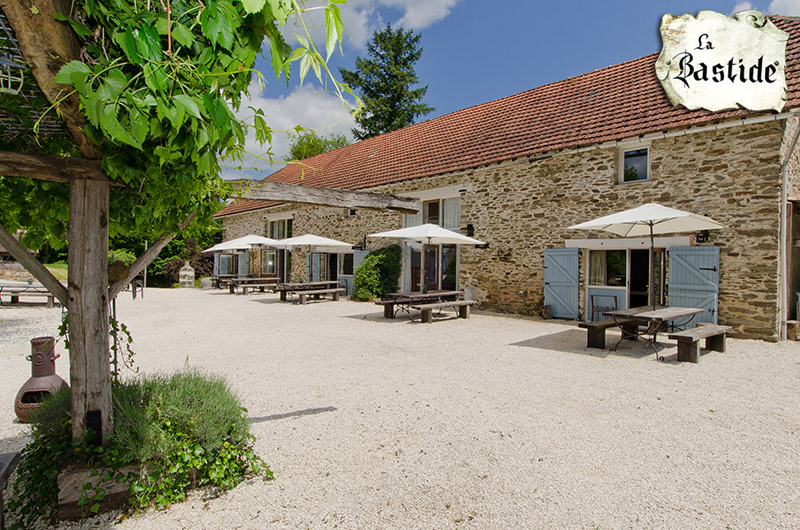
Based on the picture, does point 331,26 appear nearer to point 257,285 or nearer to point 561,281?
point 561,281

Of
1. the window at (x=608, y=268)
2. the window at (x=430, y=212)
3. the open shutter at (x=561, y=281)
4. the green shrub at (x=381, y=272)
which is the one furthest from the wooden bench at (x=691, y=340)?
the green shrub at (x=381, y=272)

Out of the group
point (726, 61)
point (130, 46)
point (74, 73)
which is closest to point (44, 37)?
point (74, 73)

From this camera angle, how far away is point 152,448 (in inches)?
97.6

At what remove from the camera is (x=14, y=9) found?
131cm

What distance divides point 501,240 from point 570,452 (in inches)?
334

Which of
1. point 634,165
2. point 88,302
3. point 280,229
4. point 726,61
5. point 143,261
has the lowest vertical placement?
point 88,302

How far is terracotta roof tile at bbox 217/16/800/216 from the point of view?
9102mm

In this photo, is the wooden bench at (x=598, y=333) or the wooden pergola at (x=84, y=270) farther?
the wooden bench at (x=598, y=333)

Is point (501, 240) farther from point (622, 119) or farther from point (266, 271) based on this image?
point (266, 271)

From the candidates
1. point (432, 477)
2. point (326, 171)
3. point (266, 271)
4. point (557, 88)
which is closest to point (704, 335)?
point (432, 477)

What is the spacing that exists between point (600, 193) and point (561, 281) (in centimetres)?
211

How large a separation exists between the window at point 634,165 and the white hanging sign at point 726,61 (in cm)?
116

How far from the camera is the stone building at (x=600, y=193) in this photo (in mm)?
7801

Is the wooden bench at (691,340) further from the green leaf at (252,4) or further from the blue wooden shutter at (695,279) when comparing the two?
the green leaf at (252,4)
